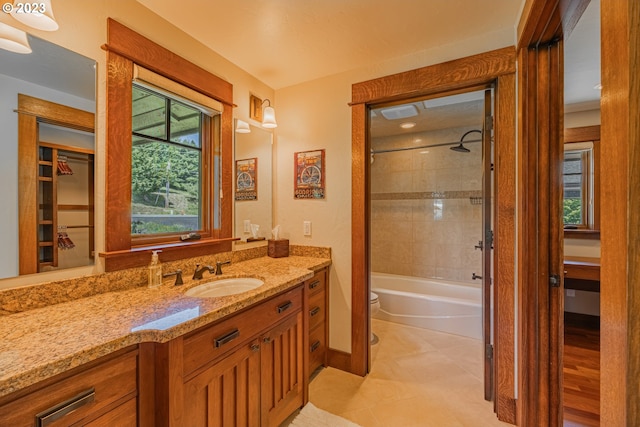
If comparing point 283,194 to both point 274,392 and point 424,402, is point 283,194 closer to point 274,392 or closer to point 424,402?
point 274,392

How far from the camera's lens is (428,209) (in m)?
3.56

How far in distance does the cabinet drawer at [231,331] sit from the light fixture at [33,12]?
135 cm

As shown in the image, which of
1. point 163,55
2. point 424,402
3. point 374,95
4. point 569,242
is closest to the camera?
point 569,242

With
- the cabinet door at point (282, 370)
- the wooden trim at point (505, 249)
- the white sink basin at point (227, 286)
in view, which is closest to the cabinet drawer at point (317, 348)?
the cabinet door at point (282, 370)

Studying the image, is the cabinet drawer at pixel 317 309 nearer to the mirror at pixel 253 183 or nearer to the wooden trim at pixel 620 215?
the mirror at pixel 253 183

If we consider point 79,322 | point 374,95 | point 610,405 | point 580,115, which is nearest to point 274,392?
point 79,322

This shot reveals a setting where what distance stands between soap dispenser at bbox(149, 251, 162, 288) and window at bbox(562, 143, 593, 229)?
1.93 m

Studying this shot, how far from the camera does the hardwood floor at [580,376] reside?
90cm

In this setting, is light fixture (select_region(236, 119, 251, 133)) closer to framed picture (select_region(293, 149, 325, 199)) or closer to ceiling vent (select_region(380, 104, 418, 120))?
framed picture (select_region(293, 149, 325, 199))

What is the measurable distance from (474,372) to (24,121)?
10.2ft

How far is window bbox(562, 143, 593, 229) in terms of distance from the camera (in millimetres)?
973

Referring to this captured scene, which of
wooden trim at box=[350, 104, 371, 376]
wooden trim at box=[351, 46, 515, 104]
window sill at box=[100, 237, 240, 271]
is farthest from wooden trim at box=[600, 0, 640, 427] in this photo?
window sill at box=[100, 237, 240, 271]

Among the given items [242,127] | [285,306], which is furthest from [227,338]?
[242,127]

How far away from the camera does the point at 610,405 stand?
60 centimetres
